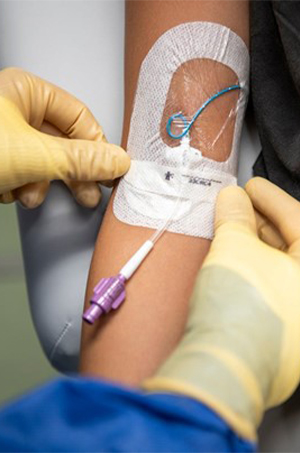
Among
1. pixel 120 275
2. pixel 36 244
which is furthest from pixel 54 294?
pixel 120 275

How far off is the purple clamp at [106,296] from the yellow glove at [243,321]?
0.46ft

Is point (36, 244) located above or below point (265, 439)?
above

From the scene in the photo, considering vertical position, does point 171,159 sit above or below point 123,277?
above

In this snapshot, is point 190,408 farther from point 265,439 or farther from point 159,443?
point 265,439

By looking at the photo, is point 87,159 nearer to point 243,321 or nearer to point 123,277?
point 123,277

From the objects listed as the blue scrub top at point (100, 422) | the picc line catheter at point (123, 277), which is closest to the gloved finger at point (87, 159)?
the picc line catheter at point (123, 277)

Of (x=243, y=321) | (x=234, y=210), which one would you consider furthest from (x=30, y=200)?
(x=243, y=321)

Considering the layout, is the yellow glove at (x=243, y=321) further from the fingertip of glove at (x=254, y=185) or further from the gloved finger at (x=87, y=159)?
the gloved finger at (x=87, y=159)

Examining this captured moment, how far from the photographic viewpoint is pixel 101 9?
1.20 metres

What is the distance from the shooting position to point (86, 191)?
3.32ft

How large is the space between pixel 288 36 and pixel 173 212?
343 mm

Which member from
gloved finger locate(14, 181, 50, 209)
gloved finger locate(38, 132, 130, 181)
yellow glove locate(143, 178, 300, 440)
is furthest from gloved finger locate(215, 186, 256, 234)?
gloved finger locate(14, 181, 50, 209)

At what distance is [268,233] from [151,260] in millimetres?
217

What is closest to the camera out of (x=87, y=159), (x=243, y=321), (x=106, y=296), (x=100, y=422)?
(x=100, y=422)
